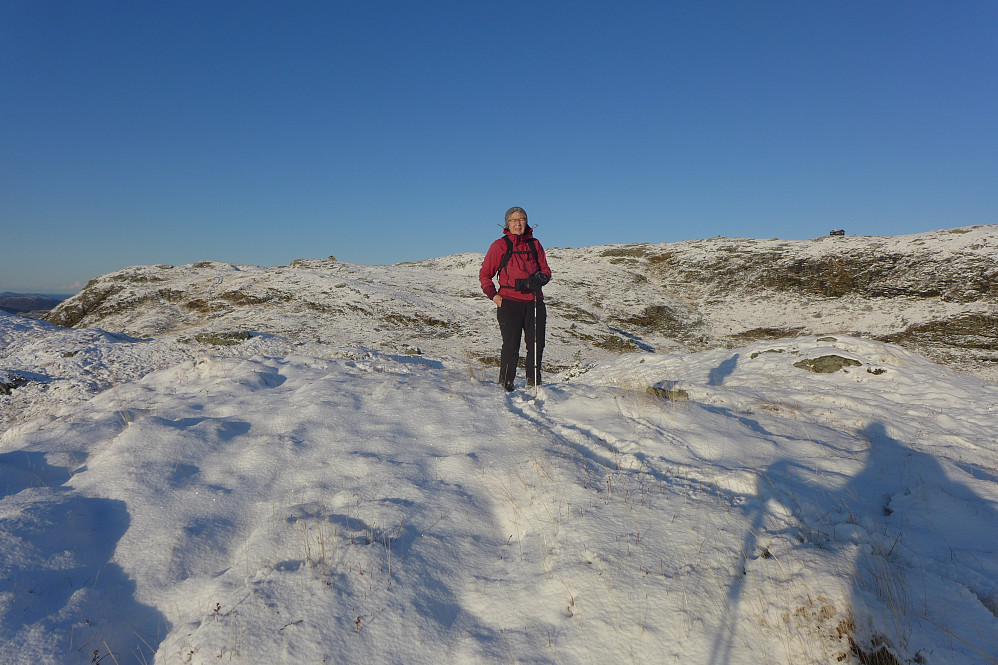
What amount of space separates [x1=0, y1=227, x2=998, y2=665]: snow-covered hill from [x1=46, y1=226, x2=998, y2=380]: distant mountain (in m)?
13.6

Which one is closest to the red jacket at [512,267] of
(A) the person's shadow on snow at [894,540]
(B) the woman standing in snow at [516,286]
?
(B) the woman standing in snow at [516,286]

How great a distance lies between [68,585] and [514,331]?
6824mm

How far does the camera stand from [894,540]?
12.9 ft

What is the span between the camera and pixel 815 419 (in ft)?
25.6

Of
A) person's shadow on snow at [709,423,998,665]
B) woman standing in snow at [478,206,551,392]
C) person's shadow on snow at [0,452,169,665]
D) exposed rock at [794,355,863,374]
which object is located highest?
woman standing in snow at [478,206,551,392]

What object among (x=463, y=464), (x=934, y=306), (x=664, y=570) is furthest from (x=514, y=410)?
(x=934, y=306)

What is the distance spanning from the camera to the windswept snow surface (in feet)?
9.68

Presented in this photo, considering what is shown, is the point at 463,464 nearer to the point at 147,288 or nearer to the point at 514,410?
the point at 514,410

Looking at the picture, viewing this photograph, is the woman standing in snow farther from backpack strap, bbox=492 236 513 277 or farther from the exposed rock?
the exposed rock

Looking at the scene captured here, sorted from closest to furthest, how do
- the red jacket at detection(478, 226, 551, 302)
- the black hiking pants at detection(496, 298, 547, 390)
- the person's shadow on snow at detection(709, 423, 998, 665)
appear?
1. the person's shadow on snow at detection(709, 423, 998, 665)
2. the red jacket at detection(478, 226, 551, 302)
3. the black hiking pants at detection(496, 298, 547, 390)

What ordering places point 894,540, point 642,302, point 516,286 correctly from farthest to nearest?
point 642,302 < point 516,286 < point 894,540

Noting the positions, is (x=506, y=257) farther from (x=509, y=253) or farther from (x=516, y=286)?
(x=516, y=286)

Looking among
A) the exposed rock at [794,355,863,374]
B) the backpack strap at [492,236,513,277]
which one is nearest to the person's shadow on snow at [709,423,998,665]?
the backpack strap at [492,236,513,277]

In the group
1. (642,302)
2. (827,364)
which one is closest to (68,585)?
(827,364)
